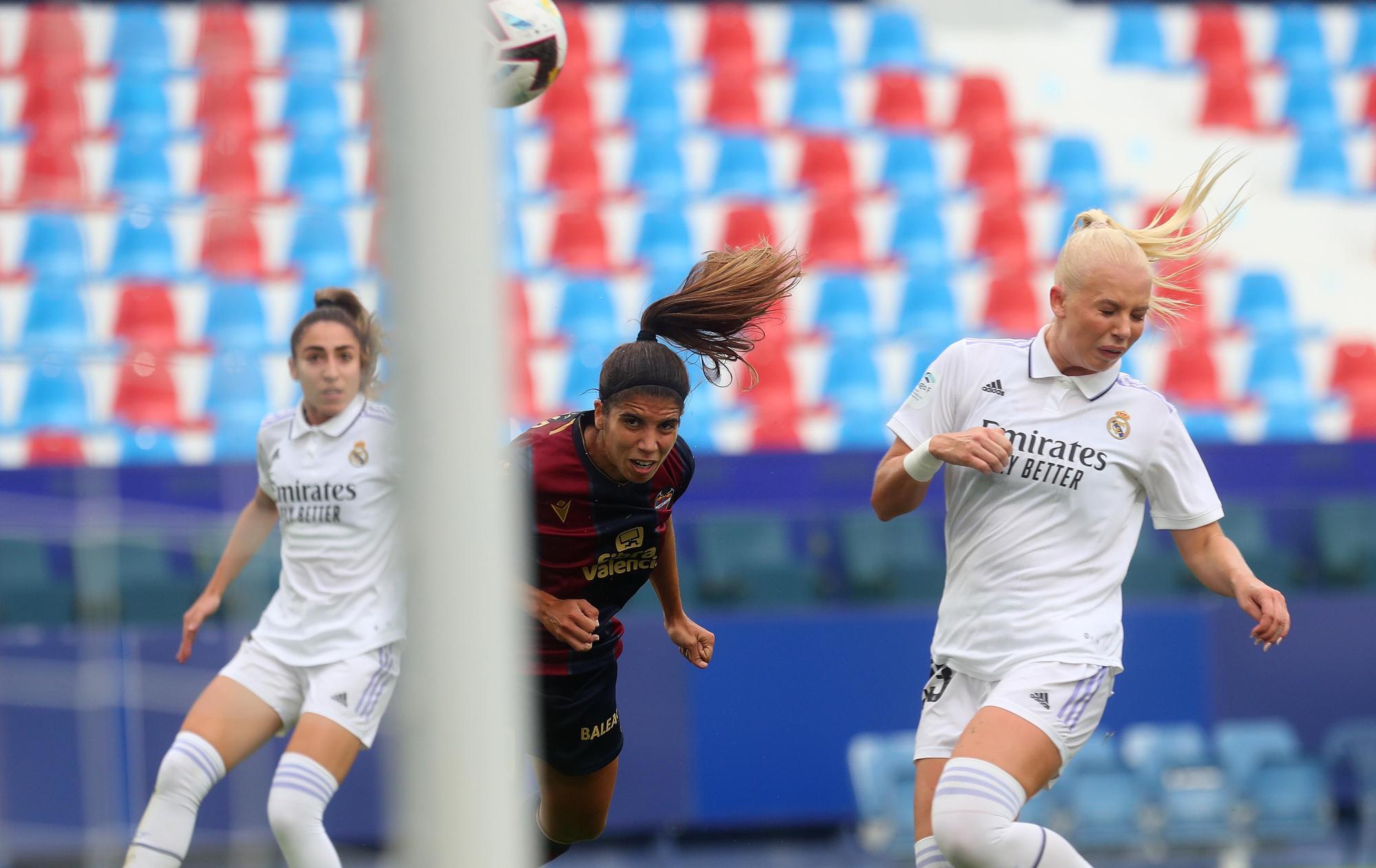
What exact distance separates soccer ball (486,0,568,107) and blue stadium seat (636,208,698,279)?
601 cm

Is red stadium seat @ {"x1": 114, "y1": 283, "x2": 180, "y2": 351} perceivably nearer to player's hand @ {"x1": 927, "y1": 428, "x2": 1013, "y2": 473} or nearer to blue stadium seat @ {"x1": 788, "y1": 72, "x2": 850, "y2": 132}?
blue stadium seat @ {"x1": 788, "y1": 72, "x2": 850, "y2": 132}

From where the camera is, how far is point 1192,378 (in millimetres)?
10344

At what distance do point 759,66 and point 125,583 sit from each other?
6.92 meters

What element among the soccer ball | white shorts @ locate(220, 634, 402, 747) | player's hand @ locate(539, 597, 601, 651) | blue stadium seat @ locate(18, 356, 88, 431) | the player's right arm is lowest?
white shorts @ locate(220, 634, 402, 747)

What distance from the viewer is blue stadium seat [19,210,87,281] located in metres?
9.82

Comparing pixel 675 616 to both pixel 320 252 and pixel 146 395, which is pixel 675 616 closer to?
pixel 146 395

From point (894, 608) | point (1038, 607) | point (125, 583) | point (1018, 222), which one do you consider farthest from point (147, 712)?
point (1018, 222)

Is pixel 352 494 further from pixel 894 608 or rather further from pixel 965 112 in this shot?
pixel 965 112

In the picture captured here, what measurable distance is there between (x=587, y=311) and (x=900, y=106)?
125 inches

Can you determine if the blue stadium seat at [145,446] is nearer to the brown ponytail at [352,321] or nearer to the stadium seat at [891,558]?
the stadium seat at [891,558]

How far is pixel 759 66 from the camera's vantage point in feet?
41.0

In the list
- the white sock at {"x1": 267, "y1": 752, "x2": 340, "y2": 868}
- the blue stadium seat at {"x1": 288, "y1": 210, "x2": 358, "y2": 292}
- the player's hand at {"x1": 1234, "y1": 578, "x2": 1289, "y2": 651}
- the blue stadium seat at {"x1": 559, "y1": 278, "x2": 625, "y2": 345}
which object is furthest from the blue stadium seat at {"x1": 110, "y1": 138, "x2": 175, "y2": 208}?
the player's hand at {"x1": 1234, "y1": 578, "x2": 1289, "y2": 651}

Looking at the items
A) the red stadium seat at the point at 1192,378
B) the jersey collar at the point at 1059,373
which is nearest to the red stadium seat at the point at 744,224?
the red stadium seat at the point at 1192,378

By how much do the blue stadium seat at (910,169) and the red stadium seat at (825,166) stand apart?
32cm
